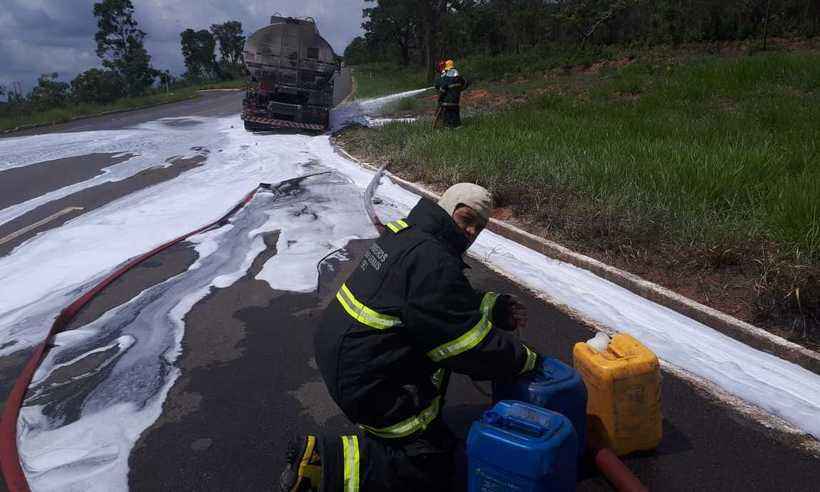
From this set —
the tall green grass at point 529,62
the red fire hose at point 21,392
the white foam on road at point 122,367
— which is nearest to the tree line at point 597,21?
the tall green grass at point 529,62

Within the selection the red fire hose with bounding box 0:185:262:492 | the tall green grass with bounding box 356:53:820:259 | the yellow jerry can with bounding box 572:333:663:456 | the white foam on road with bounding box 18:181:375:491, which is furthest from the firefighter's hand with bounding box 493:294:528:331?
the tall green grass with bounding box 356:53:820:259

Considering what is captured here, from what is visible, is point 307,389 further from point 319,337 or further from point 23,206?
point 23,206

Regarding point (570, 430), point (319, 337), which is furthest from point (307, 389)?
point (570, 430)

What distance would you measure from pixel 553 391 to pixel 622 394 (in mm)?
411

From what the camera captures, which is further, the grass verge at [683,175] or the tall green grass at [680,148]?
the tall green grass at [680,148]

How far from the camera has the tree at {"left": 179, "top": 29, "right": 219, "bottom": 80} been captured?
63312 millimetres

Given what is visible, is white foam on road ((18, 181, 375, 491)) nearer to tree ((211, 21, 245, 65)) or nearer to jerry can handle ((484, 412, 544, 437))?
jerry can handle ((484, 412, 544, 437))

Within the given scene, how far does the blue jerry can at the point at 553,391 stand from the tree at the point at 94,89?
36564mm

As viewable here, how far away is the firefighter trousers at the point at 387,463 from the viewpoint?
2.56 meters

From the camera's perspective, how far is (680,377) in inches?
151

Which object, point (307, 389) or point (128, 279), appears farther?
point (128, 279)

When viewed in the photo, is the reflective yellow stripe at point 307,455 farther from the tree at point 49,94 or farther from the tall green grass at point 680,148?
the tree at point 49,94

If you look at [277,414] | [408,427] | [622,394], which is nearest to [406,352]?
[408,427]

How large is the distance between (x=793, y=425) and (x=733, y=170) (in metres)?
3.70
